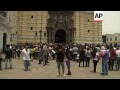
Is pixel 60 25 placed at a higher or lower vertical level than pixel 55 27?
higher

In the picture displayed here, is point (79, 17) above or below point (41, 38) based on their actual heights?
above

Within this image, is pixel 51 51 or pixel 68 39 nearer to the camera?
pixel 51 51

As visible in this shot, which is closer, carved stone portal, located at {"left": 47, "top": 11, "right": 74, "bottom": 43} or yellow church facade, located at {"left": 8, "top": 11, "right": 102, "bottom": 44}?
yellow church facade, located at {"left": 8, "top": 11, "right": 102, "bottom": 44}

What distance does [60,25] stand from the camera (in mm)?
56000

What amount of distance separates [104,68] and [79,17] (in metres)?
39.1

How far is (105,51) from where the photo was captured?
18234 millimetres

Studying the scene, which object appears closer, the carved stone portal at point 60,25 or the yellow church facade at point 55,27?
the yellow church facade at point 55,27

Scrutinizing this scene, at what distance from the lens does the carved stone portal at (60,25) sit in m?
55.3

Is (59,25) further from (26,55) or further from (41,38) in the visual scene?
(26,55)

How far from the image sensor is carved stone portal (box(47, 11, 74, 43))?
55.3 meters

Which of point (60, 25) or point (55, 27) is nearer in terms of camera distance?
point (55, 27)
